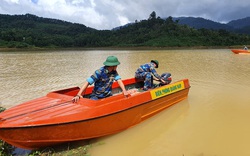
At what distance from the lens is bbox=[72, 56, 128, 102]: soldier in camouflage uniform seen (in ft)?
15.9

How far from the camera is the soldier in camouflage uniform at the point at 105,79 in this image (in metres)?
4.86

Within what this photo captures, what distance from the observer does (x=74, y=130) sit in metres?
4.19

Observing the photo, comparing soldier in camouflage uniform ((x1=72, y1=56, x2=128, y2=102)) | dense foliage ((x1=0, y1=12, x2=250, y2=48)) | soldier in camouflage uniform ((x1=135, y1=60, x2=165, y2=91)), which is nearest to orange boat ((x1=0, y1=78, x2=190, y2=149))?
soldier in camouflage uniform ((x1=72, y1=56, x2=128, y2=102))

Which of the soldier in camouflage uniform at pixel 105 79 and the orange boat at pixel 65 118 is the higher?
the soldier in camouflage uniform at pixel 105 79

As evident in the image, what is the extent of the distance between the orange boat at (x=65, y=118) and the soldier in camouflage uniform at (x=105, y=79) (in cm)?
41

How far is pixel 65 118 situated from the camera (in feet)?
13.2

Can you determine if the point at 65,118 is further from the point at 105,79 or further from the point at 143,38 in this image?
the point at 143,38

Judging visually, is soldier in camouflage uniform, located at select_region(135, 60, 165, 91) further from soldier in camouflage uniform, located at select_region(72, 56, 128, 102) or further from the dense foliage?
the dense foliage

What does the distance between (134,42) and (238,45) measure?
34.8 m

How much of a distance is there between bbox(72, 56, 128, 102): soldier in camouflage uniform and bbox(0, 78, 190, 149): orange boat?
0.41 metres

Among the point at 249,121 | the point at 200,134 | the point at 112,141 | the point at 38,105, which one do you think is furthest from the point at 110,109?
the point at 249,121

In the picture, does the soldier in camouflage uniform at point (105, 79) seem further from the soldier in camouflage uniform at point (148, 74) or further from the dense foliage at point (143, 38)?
the dense foliage at point (143, 38)

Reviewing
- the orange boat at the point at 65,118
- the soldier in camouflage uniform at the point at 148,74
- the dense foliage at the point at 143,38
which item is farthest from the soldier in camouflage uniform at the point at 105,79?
the dense foliage at the point at 143,38

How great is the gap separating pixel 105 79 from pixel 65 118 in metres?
1.45
